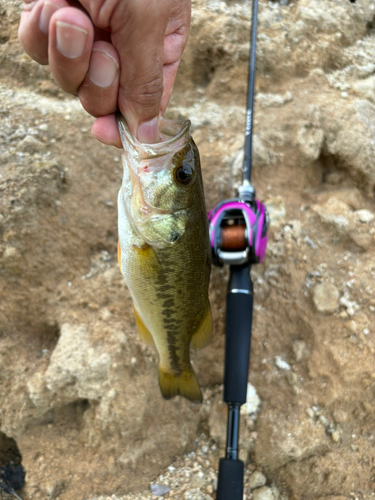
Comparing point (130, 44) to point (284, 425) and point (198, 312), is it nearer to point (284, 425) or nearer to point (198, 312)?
point (198, 312)

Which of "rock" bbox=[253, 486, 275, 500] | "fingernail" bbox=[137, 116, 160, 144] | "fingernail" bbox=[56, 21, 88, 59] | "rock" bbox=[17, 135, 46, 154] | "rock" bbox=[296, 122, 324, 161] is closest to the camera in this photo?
"fingernail" bbox=[56, 21, 88, 59]

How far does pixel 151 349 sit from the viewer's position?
2.24 metres

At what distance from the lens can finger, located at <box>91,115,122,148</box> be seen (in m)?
1.53

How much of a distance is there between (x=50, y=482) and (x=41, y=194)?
180 cm

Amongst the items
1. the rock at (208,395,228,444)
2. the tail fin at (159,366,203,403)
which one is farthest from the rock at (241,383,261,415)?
the tail fin at (159,366,203,403)

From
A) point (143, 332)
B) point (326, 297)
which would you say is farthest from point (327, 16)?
point (143, 332)

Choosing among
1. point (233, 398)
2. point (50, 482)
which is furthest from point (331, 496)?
point (50, 482)

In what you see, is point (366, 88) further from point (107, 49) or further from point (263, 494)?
point (263, 494)

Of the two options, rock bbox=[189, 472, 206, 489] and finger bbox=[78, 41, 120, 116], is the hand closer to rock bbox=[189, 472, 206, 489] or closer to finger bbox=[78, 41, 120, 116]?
finger bbox=[78, 41, 120, 116]

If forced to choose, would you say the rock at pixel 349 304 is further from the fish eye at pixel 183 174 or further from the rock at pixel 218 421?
the fish eye at pixel 183 174

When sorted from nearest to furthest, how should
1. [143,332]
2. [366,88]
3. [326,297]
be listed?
[143,332]
[326,297]
[366,88]

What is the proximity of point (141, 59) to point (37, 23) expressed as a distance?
1.23 ft

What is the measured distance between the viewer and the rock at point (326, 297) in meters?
2.27

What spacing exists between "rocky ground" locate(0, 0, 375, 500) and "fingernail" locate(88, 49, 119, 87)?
1201mm
